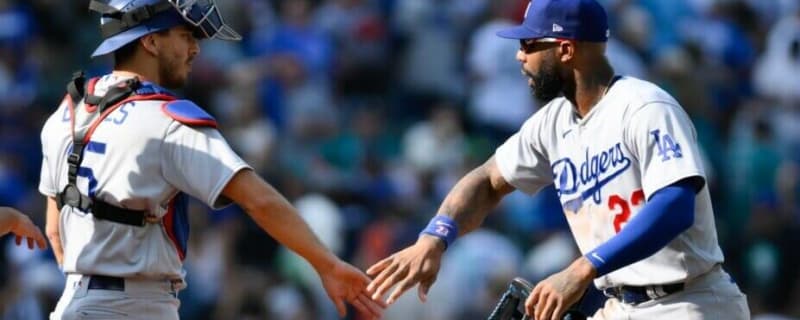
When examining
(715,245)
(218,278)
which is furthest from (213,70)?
(715,245)

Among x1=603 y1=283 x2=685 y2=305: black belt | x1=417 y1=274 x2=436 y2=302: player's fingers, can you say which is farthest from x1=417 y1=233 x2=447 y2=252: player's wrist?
x1=603 y1=283 x2=685 y2=305: black belt

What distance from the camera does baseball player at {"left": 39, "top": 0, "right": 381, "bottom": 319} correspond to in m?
6.42

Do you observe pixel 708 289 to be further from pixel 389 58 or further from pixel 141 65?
pixel 389 58

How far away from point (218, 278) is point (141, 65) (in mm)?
6255

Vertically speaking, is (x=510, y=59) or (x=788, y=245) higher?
(x=510, y=59)

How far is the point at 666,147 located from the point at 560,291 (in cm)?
71

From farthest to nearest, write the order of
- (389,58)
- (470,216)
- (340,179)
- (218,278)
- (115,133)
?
(389,58)
(340,179)
(218,278)
(470,216)
(115,133)

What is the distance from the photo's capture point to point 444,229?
7.20 m

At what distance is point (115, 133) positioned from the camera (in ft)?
21.2

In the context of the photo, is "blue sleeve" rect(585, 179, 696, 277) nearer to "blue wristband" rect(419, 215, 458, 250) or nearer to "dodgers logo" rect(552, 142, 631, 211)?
"dodgers logo" rect(552, 142, 631, 211)

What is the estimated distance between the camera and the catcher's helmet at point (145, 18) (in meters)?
6.65

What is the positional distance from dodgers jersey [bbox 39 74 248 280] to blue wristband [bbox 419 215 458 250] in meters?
1.05

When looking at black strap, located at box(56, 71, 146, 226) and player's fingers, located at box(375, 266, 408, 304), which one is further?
player's fingers, located at box(375, 266, 408, 304)

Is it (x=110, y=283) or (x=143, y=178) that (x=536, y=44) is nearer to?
(x=143, y=178)
